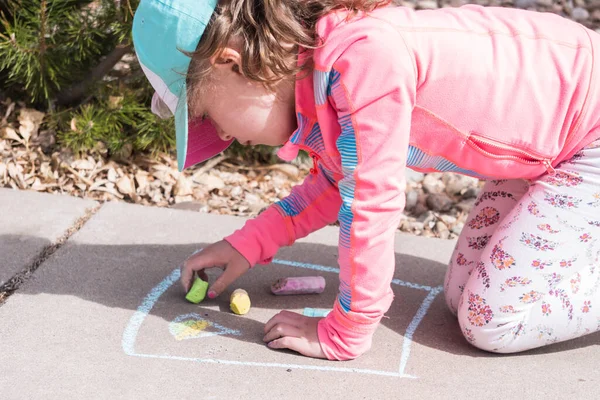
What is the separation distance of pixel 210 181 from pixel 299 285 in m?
1.00

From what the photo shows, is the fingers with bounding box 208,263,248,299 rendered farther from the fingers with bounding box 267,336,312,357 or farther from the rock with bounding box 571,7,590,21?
the rock with bounding box 571,7,590,21

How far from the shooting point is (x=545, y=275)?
2.18 m

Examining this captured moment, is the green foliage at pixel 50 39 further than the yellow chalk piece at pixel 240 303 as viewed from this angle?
Yes

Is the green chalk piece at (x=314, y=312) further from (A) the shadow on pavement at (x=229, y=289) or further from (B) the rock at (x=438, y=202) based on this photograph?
(B) the rock at (x=438, y=202)

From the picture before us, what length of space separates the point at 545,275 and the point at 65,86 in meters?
2.10

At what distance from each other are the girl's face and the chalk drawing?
0.53 m

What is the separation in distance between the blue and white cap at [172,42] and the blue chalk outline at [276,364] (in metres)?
0.49

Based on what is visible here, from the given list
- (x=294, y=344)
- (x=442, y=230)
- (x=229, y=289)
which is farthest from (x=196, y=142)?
(x=442, y=230)

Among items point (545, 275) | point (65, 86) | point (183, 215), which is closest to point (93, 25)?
point (65, 86)

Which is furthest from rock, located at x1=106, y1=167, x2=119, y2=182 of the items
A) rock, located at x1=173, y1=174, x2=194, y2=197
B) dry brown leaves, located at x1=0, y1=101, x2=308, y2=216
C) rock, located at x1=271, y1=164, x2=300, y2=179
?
rock, located at x1=271, y1=164, x2=300, y2=179

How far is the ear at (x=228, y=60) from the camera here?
1.91 meters

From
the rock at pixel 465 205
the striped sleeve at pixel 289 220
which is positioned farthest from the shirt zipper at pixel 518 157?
the rock at pixel 465 205

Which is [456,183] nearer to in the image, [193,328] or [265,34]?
[193,328]

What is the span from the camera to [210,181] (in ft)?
10.9
